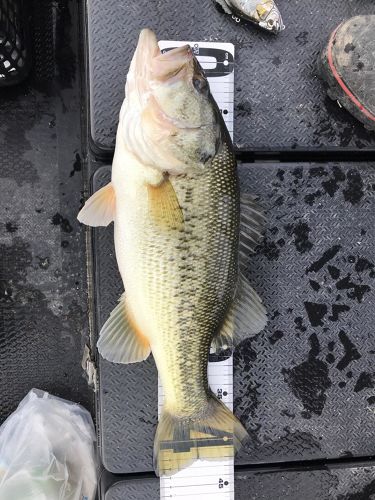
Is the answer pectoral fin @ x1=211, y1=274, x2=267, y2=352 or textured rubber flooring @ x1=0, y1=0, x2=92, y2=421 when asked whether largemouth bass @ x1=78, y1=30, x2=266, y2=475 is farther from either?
textured rubber flooring @ x1=0, y1=0, x2=92, y2=421

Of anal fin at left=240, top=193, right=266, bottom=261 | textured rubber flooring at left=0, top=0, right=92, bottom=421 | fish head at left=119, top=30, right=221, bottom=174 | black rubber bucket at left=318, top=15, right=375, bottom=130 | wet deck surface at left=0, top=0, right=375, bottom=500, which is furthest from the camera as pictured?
textured rubber flooring at left=0, top=0, right=92, bottom=421

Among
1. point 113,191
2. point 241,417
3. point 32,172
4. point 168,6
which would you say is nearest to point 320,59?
point 168,6

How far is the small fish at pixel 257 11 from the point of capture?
1392 mm

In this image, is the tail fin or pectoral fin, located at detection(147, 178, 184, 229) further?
the tail fin

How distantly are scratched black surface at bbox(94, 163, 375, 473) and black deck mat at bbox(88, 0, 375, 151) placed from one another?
0.32 ft

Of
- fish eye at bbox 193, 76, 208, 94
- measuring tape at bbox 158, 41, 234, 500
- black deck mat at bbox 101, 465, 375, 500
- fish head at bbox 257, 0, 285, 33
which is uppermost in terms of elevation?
fish head at bbox 257, 0, 285, 33

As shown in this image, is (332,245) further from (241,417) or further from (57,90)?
(57,90)

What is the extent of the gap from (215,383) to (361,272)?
56cm

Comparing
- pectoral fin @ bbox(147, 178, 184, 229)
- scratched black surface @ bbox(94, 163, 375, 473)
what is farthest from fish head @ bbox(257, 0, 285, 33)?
pectoral fin @ bbox(147, 178, 184, 229)

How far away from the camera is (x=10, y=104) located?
1.65m

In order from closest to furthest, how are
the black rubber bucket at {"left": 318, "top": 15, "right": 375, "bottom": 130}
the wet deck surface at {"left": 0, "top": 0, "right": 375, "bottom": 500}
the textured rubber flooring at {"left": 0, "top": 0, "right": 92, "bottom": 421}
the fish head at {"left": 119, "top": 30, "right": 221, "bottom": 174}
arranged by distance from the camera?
the fish head at {"left": 119, "top": 30, "right": 221, "bottom": 174} → the black rubber bucket at {"left": 318, "top": 15, "right": 375, "bottom": 130} → the wet deck surface at {"left": 0, "top": 0, "right": 375, "bottom": 500} → the textured rubber flooring at {"left": 0, "top": 0, "right": 92, "bottom": 421}

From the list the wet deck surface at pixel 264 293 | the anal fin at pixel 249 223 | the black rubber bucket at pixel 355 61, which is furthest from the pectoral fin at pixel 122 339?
the black rubber bucket at pixel 355 61

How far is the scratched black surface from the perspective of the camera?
146cm

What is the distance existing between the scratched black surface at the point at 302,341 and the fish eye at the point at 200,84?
15.1 inches
